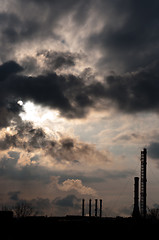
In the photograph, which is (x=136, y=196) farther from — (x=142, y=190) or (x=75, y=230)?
(x=75, y=230)

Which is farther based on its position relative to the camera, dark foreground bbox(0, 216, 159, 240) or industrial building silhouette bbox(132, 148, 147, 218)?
industrial building silhouette bbox(132, 148, 147, 218)

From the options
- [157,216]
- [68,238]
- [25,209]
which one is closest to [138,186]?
[157,216]

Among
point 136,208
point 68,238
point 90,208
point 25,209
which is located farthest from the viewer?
point 90,208

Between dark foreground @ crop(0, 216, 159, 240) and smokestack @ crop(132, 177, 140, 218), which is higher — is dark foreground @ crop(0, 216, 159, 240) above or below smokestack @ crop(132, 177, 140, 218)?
below

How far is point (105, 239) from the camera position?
22.7m

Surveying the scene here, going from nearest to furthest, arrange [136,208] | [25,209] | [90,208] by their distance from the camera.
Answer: [136,208] < [25,209] < [90,208]

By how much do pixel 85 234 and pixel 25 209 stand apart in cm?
3063

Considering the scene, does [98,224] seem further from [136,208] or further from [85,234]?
[136,208]

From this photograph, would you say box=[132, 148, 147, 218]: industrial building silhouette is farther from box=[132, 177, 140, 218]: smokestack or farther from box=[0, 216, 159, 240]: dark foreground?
box=[0, 216, 159, 240]: dark foreground

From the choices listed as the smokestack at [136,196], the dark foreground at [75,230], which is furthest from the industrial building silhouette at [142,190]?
the dark foreground at [75,230]

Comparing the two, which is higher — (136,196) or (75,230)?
(136,196)

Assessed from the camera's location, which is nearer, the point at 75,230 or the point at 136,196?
the point at 75,230

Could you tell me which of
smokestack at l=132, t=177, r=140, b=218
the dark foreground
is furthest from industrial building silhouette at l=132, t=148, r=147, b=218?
the dark foreground

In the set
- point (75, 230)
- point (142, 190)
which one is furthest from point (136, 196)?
point (75, 230)
